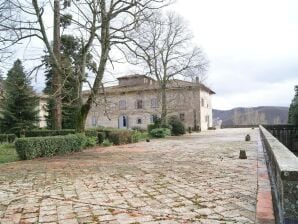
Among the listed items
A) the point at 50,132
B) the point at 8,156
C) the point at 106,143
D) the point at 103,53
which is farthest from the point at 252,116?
the point at 8,156

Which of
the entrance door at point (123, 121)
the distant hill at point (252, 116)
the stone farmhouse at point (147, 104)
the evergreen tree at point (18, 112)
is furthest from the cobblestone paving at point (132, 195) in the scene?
the distant hill at point (252, 116)

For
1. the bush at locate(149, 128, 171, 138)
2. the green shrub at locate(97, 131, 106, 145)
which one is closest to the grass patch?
the green shrub at locate(97, 131, 106, 145)

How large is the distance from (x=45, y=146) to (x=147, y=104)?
37.5 metres

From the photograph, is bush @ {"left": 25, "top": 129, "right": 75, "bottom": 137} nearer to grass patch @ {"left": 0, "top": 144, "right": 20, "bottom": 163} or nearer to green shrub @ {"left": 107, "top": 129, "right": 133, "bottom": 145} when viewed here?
green shrub @ {"left": 107, "top": 129, "right": 133, "bottom": 145}

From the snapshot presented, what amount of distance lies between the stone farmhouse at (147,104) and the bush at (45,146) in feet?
98.1

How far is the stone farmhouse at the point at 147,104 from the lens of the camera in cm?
4875

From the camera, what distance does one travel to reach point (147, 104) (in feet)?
170

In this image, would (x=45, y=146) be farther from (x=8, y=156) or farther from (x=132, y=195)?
(x=132, y=195)

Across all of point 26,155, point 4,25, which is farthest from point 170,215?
point 4,25

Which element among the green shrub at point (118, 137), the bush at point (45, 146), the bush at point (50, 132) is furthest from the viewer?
the green shrub at point (118, 137)

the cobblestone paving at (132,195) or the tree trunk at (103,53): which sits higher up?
the tree trunk at (103,53)

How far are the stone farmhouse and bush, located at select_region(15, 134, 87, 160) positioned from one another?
98.1ft

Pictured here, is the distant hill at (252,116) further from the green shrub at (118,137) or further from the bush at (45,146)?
the bush at (45,146)

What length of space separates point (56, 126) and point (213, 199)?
1780 centimetres
